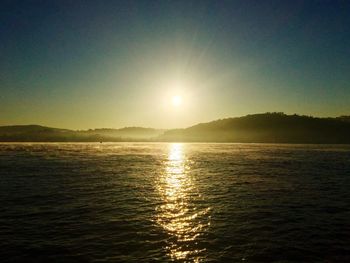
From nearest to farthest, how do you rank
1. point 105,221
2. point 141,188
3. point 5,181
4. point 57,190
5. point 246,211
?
point 105,221, point 246,211, point 57,190, point 141,188, point 5,181

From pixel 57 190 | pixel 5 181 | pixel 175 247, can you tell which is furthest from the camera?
pixel 5 181

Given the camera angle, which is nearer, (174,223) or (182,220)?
(174,223)

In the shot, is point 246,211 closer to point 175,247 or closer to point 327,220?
point 327,220

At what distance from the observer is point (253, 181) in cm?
4106

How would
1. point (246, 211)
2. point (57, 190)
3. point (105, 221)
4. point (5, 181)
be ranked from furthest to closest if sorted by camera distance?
point (5, 181), point (57, 190), point (246, 211), point (105, 221)

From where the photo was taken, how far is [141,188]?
35.7 metres

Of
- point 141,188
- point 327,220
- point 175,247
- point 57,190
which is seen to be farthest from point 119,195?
point 327,220

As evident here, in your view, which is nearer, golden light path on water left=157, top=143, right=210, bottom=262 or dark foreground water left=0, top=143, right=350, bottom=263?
dark foreground water left=0, top=143, right=350, bottom=263

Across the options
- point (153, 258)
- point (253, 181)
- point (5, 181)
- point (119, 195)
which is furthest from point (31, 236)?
point (253, 181)

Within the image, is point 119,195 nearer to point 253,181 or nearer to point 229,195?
point 229,195

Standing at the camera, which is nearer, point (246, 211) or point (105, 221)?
point (105, 221)

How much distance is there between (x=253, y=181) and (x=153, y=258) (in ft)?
93.6

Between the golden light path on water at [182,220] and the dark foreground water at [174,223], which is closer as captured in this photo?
the dark foreground water at [174,223]

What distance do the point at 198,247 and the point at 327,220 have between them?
11.0 metres
